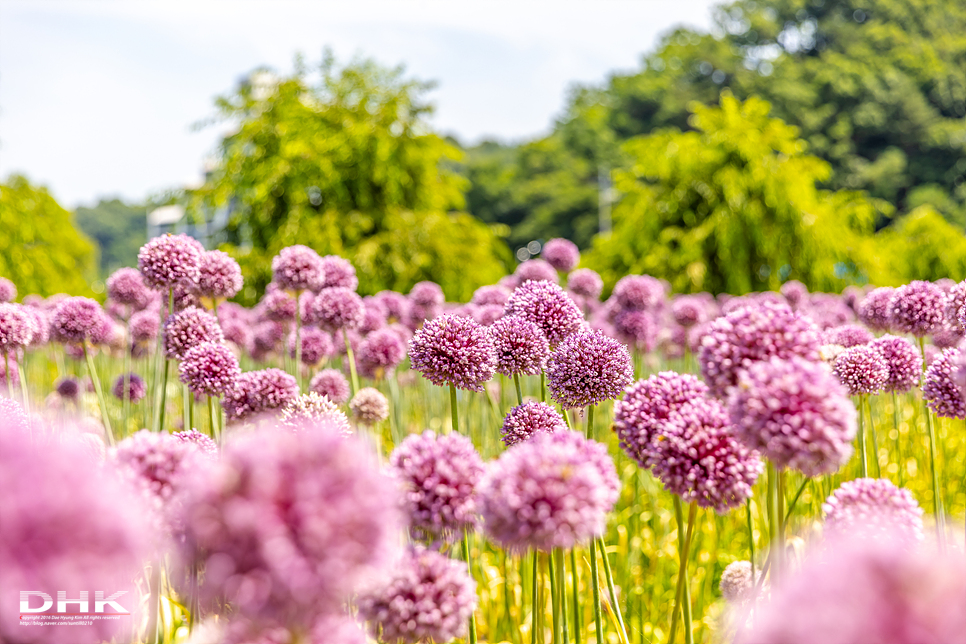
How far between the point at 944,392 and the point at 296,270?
2851 millimetres

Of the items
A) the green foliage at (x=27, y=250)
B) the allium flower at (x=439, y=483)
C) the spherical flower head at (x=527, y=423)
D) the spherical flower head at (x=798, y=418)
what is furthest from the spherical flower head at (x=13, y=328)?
the green foliage at (x=27, y=250)

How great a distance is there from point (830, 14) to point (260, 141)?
39.8 m

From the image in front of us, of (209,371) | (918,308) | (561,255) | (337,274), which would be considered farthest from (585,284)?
(209,371)

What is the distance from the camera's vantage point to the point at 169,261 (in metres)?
2.74

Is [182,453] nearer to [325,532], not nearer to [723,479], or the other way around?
[325,532]

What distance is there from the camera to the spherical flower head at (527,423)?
1.83m

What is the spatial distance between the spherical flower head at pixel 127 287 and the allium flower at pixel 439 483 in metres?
3.29

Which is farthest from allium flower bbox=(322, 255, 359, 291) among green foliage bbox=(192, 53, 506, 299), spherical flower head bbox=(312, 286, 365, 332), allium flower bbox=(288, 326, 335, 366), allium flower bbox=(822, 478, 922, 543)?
green foliage bbox=(192, 53, 506, 299)

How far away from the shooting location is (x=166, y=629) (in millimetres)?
2027

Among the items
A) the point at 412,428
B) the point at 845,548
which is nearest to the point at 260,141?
the point at 412,428

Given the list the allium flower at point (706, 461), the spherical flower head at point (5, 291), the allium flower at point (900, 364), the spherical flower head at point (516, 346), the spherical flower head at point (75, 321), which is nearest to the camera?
the allium flower at point (706, 461)

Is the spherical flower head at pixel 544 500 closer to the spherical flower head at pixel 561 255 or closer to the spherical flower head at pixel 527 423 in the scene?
the spherical flower head at pixel 527 423

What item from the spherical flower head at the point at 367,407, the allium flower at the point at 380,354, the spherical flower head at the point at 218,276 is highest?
the spherical flower head at the point at 218,276

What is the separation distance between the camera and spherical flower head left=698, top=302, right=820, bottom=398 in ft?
4.30
